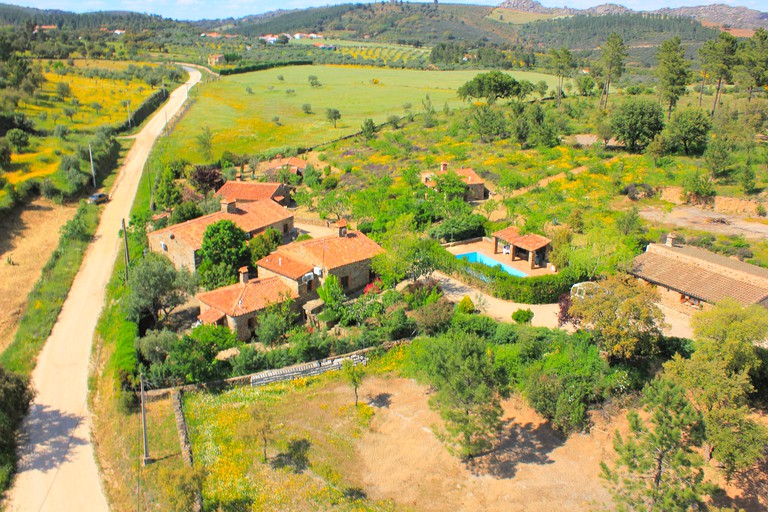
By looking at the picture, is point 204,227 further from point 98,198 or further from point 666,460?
point 666,460

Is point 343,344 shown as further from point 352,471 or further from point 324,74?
point 324,74

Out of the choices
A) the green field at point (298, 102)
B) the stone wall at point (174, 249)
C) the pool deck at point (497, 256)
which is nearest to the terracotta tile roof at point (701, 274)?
the pool deck at point (497, 256)

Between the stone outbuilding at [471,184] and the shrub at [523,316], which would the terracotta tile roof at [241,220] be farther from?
the shrub at [523,316]

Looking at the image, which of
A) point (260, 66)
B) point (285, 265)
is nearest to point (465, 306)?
point (285, 265)

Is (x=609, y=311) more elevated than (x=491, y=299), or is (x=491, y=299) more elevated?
(x=609, y=311)

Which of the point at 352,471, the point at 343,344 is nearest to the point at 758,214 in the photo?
the point at 343,344
